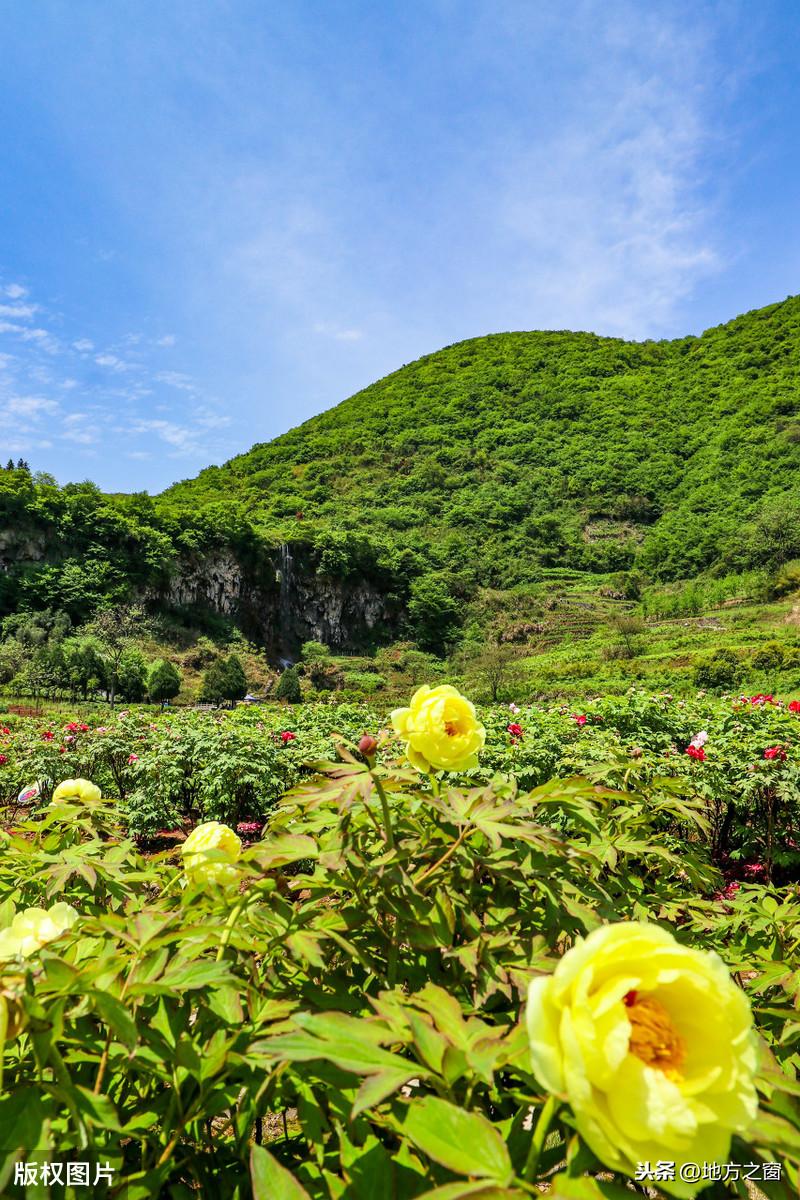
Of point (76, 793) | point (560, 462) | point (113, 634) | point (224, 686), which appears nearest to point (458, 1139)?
point (76, 793)

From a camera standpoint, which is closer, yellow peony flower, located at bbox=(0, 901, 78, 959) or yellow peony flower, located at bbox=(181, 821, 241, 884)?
yellow peony flower, located at bbox=(0, 901, 78, 959)

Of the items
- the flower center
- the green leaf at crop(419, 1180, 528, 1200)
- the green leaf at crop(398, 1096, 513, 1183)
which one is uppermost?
the flower center

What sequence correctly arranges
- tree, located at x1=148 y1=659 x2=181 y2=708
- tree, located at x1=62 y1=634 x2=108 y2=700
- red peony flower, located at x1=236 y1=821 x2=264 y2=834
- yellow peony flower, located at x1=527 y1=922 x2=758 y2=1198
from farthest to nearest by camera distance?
tree, located at x1=148 y1=659 x2=181 y2=708 → tree, located at x1=62 y1=634 x2=108 y2=700 → red peony flower, located at x1=236 y1=821 x2=264 y2=834 → yellow peony flower, located at x1=527 y1=922 x2=758 y2=1198

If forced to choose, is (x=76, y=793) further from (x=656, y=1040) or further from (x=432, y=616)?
(x=432, y=616)

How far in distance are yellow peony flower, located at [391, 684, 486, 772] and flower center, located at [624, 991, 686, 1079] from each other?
0.52 meters

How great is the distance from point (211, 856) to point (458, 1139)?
1.80 feet

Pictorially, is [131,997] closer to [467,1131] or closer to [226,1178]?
[226,1178]

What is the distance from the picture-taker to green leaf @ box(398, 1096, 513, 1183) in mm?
477

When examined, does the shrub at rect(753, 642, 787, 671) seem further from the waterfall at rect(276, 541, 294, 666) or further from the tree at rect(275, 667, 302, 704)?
the waterfall at rect(276, 541, 294, 666)

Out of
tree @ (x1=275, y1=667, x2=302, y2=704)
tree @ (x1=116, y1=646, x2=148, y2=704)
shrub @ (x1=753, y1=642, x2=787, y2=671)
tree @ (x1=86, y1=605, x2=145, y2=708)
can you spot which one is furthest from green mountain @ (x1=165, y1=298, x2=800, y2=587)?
shrub @ (x1=753, y1=642, x2=787, y2=671)

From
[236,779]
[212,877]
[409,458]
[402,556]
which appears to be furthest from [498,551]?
[212,877]

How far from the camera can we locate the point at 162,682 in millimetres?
19594

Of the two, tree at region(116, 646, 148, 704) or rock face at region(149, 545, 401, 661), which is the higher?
rock face at region(149, 545, 401, 661)

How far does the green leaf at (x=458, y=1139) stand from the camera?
0.48 m
